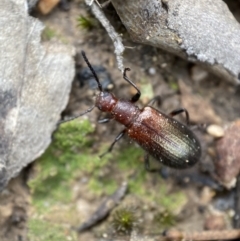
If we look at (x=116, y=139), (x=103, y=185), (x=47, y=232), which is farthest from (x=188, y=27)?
(x=47, y=232)

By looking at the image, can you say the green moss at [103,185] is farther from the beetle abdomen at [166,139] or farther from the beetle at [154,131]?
the beetle abdomen at [166,139]

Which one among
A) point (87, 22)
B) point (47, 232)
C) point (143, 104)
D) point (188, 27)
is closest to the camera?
point (188, 27)

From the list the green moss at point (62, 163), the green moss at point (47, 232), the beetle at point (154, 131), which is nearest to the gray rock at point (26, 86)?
the green moss at point (62, 163)

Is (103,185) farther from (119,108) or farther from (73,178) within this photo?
(119,108)

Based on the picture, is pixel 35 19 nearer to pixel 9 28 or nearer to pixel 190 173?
pixel 9 28

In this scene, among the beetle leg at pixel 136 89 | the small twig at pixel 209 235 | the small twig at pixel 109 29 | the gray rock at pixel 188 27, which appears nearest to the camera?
the gray rock at pixel 188 27

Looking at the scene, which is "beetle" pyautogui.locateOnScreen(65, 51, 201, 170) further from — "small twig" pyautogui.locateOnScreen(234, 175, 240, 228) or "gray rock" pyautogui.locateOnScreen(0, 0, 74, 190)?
"small twig" pyautogui.locateOnScreen(234, 175, 240, 228)

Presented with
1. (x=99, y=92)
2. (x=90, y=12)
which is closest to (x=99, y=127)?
(x=99, y=92)
